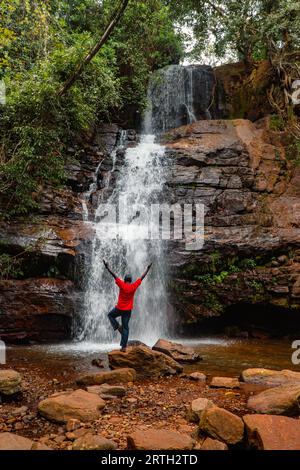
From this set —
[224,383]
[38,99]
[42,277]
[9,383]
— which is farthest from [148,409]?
[38,99]

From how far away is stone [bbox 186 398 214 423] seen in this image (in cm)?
468

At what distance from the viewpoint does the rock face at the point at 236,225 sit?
1130cm

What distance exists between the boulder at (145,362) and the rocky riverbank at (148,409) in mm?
18

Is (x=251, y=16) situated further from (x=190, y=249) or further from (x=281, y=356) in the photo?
(x=281, y=356)

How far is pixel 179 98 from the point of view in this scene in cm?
1930

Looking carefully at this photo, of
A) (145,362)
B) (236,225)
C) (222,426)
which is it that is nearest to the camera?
(222,426)

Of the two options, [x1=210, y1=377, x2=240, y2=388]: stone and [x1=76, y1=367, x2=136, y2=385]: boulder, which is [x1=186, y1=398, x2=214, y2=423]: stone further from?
[x1=76, y1=367, x2=136, y2=385]: boulder

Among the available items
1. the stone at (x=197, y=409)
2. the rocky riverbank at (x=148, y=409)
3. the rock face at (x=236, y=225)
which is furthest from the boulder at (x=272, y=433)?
the rock face at (x=236, y=225)

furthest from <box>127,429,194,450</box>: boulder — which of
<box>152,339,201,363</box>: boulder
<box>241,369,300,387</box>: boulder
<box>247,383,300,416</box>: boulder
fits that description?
<box>152,339,201,363</box>: boulder

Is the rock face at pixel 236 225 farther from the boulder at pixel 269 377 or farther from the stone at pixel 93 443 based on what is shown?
the stone at pixel 93 443

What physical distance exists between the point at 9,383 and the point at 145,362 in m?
2.54

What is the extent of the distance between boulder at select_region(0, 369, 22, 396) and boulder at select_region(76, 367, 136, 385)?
3.64ft

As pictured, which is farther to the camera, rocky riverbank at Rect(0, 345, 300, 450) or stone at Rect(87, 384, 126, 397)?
stone at Rect(87, 384, 126, 397)

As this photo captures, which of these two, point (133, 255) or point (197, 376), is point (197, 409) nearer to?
point (197, 376)
